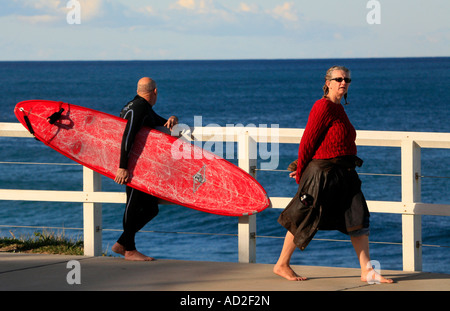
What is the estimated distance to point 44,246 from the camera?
7.95m

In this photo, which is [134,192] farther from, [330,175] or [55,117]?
[330,175]

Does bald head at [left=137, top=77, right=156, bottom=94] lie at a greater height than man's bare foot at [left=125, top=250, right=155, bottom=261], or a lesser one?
greater

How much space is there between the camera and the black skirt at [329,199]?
5.67m

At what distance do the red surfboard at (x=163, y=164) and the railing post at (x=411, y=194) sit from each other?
1.13 meters

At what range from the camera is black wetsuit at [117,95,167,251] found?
6598mm

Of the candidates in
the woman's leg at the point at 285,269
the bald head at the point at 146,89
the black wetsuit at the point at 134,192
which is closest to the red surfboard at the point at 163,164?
the black wetsuit at the point at 134,192

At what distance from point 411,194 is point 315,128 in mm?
1217

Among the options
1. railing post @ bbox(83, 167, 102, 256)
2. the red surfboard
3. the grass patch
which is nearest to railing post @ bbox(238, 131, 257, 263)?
the red surfboard

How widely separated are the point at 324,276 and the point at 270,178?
2711 centimetres

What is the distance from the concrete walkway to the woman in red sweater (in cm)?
40

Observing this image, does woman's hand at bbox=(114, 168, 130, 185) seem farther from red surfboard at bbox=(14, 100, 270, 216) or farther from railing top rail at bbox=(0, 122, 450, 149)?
railing top rail at bbox=(0, 122, 450, 149)

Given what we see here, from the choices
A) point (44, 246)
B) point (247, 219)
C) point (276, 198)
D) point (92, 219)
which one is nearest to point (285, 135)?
point (276, 198)

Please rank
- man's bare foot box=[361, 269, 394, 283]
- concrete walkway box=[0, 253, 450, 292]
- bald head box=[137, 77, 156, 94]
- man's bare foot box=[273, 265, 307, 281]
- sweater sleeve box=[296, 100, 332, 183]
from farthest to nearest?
bald head box=[137, 77, 156, 94]
man's bare foot box=[273, 265, 307, 281]
man's bare foot box=[361, 269, 394, 283]
concrete walkway box=[0, 253, 450, 292]
sweater sleeve box=[296, 100, 332, 183]
